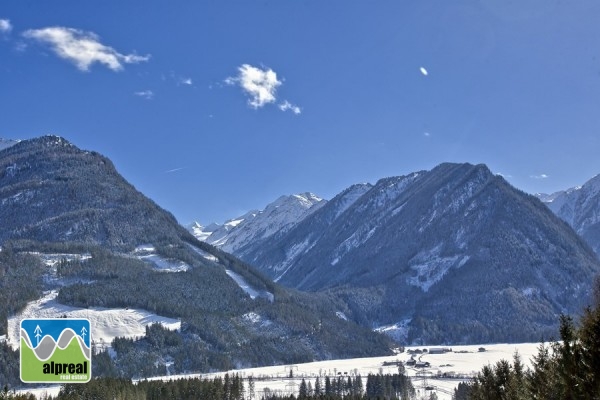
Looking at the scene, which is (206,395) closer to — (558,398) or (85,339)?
(85,339)

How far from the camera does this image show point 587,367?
1556 inches

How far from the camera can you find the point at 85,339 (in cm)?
5538

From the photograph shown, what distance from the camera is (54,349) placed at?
5525cm

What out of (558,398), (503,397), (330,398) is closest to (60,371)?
(558,398)

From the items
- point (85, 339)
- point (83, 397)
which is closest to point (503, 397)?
point (85, 339)

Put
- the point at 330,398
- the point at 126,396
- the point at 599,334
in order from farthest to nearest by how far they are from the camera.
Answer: the point at 330,398
the point at 126,396
the point at 599,334

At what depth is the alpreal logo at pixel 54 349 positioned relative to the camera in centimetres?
5428

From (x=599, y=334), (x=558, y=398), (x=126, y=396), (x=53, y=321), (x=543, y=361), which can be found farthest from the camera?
(x=126, y=396)

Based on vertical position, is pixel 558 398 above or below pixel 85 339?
below

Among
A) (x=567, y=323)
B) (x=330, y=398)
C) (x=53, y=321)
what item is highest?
(x=53, y=321)

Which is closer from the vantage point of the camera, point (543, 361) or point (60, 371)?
point (60, 371)

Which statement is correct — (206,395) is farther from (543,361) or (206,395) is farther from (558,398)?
(558,398)

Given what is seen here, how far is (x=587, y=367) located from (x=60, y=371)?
40.2m

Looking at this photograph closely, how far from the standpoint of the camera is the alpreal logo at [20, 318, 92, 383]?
5428 centimetres
